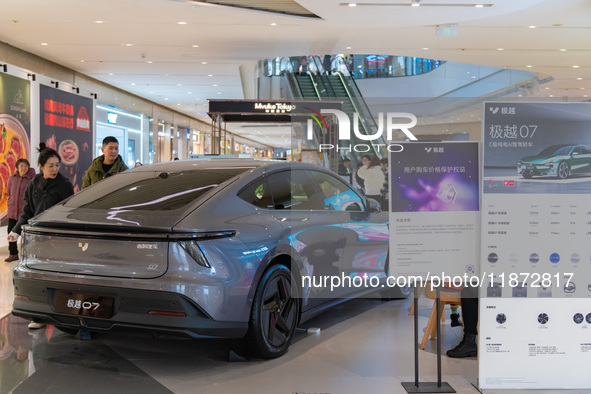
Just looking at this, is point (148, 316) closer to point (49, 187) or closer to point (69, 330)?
point (69, 330)

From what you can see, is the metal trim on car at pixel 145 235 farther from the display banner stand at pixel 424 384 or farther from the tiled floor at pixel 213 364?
the display banner stand at pixel 424 384

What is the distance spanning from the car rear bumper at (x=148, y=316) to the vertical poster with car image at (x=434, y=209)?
3.43ft

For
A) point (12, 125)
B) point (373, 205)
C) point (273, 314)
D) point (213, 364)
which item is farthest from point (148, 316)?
point (12, 125)

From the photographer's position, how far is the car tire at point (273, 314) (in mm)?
3619

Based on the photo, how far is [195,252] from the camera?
3309 millimetres

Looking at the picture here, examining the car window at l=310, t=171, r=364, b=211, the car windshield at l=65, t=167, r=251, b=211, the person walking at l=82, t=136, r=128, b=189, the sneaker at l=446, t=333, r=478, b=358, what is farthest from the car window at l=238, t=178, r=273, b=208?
the person walking at l=82, t=136, r=128, b=189

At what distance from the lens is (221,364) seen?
12.4 feet

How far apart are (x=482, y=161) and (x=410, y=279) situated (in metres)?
0.75

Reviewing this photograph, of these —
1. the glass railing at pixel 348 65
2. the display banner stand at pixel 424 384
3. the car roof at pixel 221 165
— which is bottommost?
the display banner stand at pixel 424 384

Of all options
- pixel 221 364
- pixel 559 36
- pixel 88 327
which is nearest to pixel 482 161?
pixel 221 364

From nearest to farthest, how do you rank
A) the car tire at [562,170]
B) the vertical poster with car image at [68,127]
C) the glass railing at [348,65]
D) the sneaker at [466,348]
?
the car tire at [562,170]
the sneaker at [466,348]
the vertical poster with car image at [68,127]
the glass railing at [348,65]

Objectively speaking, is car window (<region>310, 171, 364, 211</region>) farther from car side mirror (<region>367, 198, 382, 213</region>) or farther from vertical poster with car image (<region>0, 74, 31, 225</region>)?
vertical poster with car image (<region>0, 74, 31, 225</region>)

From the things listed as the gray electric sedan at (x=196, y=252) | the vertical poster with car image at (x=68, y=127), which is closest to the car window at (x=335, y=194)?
the gray electric sedan at (x=196, y=252)

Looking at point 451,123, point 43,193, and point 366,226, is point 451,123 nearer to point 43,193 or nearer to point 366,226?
point 366,226
